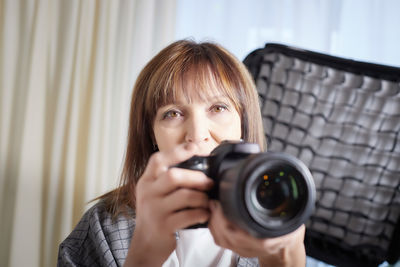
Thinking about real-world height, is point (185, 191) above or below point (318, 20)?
below

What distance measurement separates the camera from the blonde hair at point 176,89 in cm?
69

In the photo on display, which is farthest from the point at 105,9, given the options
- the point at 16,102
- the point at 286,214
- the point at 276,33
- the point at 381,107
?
the point at 286,214

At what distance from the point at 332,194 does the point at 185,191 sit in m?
0.64

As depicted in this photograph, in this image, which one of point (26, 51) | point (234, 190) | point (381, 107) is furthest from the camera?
point (26, 51)

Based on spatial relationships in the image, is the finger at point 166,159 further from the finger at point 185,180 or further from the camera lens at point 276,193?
the camera lens at point 276,193

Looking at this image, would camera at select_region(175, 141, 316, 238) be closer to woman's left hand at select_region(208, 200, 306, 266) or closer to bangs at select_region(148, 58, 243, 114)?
woman's left hand at select_region(208, 200, 306, 266)

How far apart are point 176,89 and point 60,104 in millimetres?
534

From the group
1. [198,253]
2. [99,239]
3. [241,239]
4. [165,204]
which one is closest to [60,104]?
[99,239]

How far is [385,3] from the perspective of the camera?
1098 mm

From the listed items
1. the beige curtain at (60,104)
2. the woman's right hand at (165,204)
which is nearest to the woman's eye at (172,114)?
the woman's right hand at (165,204)

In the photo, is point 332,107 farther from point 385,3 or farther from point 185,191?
point 185,191

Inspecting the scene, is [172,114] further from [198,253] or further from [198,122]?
[198,253]

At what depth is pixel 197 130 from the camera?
62 cm

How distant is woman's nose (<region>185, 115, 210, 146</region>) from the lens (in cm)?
62
